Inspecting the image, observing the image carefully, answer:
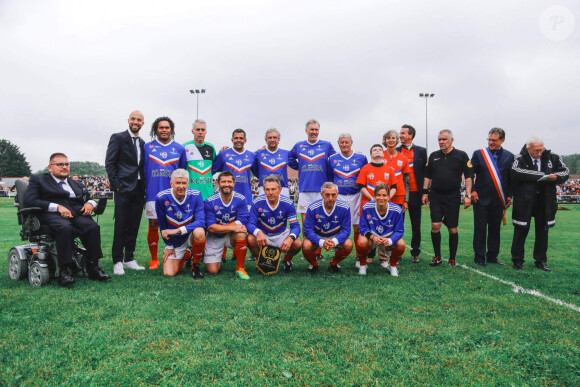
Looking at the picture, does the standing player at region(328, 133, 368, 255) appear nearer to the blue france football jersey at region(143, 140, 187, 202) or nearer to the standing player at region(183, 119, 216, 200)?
the standing player at region(183, 119, 216, 200)

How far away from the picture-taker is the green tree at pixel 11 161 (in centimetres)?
7825

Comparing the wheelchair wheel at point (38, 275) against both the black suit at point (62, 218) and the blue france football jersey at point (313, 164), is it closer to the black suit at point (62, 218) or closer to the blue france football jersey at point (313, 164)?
the black suit at point (62, 218)

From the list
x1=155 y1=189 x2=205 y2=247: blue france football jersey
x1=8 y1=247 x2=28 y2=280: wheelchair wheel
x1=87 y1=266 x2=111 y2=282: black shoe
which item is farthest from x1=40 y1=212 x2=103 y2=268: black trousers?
x1=155 y1=189 x2=205 y2=247: blue france football jersey

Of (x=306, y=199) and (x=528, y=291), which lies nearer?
(x=528, y=291)

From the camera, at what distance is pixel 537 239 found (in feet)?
19.9

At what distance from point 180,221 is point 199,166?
1195 mm

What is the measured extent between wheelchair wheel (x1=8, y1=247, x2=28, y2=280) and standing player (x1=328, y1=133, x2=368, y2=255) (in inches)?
182

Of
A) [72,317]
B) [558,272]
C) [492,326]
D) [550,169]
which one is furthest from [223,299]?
[550,169]

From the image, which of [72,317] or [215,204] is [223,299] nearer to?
[72,317]

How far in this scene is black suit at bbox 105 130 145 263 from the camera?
5.55 m

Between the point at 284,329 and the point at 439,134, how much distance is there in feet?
14.9

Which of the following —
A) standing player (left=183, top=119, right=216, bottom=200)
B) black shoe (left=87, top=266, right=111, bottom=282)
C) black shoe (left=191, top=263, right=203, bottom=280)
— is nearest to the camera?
black shoe (left=87, top=266, right=111, bottom=282)

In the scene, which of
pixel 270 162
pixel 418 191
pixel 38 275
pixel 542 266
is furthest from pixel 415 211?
pixel 38 275

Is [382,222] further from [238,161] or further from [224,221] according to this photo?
[238,161]
